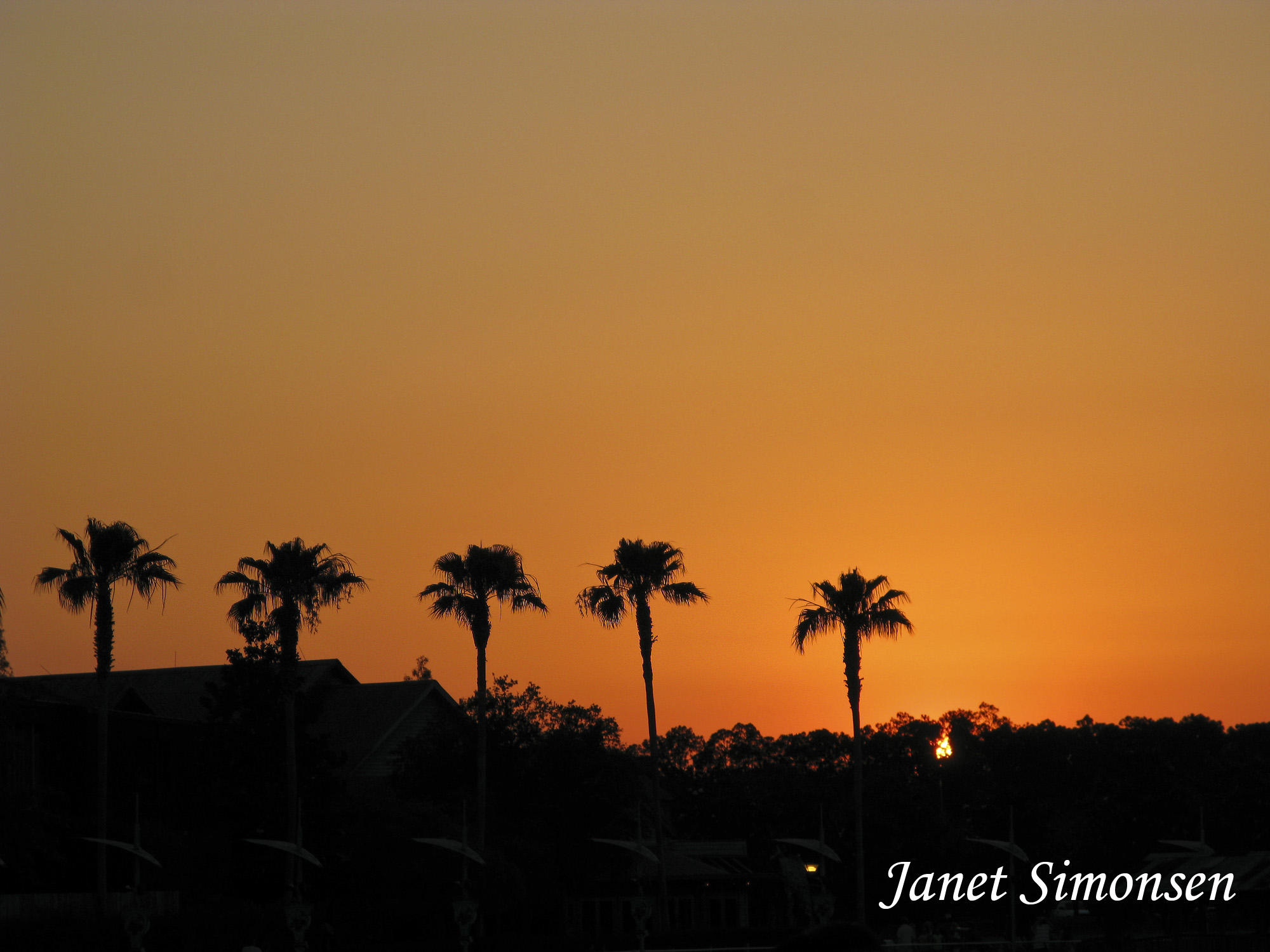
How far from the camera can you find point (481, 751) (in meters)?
53.2

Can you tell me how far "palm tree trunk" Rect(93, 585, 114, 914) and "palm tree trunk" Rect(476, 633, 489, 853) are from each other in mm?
12225

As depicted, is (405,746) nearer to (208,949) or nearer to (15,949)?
(208,949)

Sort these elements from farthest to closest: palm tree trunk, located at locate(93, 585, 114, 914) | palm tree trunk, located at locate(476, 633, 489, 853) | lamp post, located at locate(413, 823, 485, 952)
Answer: palm tree trunk, located at locate(476, 633, 489, 853) < palm tree trunk, located at locate(93, 585, 114, 914) < lamp post, located at locate(413, 823, 485, 952)

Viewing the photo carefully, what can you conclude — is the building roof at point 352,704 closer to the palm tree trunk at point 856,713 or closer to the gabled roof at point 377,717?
the gabled roof at point 377,717

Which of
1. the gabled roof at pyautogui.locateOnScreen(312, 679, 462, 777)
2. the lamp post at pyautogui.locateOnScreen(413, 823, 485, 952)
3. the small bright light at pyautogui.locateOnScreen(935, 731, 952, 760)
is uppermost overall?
the gabled roof at pyautogui.locateOnScreen(312, 679, 462, 777)

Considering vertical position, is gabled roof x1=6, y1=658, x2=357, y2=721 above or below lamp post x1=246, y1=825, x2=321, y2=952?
above

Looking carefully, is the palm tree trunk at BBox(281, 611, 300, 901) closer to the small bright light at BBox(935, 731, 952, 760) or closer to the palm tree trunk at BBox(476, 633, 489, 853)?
the palm tree trunk at BBox(476, 633, 489, 853)

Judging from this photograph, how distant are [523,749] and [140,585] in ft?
54.9

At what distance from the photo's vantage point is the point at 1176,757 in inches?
3413

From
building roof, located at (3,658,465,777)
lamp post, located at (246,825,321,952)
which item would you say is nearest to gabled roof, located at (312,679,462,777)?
building roof, located at (3,658,465,777)

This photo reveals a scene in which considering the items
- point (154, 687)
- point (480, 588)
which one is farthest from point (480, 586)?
point (154, 687)

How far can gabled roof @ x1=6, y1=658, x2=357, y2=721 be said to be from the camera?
56156 mm

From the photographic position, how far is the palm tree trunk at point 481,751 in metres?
50.7

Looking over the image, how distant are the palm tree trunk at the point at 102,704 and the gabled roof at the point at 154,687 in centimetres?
295
